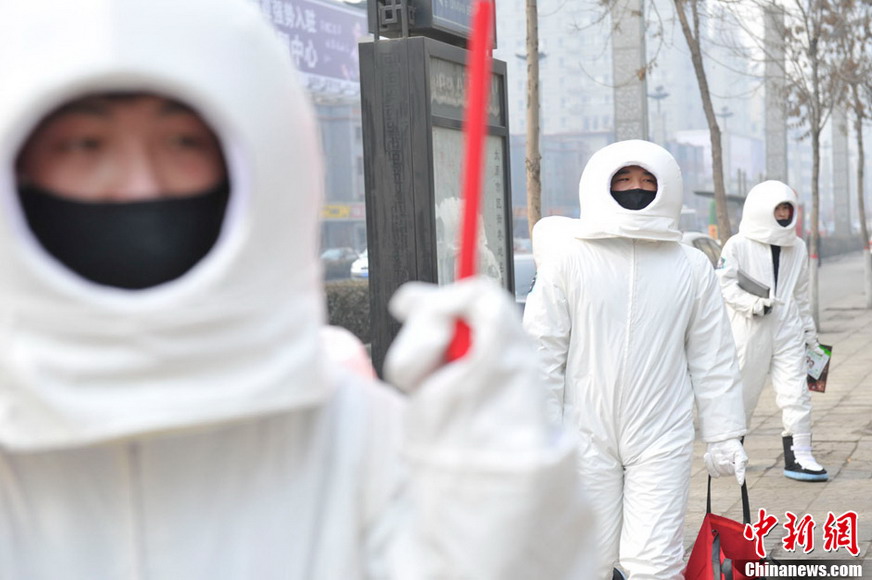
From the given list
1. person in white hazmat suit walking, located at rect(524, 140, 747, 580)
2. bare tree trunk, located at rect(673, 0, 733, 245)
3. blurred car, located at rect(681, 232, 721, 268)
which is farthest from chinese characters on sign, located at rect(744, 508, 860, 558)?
blurred car, located at rect(681, 232, 721, 268)

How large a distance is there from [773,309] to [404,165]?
3.48 m

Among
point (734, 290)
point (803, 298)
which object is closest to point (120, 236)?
point (734, 290)

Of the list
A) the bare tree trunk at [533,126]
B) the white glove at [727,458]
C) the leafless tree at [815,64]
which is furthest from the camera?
the leafless tree at [815,64]

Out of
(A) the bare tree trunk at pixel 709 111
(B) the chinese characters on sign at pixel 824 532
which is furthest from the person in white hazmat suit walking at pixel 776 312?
(A) the bare tree trunk at pixel 709 111

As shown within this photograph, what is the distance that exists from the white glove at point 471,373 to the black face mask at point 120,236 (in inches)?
11.5

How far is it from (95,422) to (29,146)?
367 mm

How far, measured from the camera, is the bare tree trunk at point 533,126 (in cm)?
884

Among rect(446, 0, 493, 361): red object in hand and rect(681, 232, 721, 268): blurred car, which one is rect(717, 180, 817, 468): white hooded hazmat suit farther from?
rect(681, 232, 721, 268): blurred car

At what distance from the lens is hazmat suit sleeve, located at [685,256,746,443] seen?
527cm

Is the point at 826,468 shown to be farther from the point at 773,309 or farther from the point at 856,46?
the point at 856,46

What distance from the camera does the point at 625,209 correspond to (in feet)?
17.5

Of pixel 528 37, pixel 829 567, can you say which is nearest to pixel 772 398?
pixel 528 37

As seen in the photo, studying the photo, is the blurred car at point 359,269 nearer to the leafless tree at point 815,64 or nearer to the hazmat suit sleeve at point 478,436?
the leafless tree at point 815,64

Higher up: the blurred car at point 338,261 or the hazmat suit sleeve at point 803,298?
the hazmat suit sleeve at point 803,298
